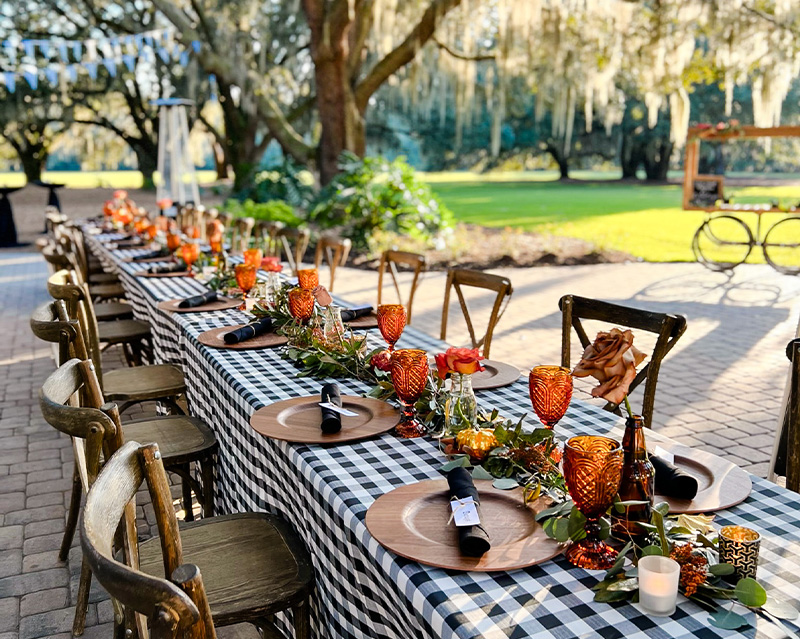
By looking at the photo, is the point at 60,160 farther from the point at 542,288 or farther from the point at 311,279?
the point at 311,279

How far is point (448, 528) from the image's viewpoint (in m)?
1.56

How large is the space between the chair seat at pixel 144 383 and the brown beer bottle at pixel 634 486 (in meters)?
2.71

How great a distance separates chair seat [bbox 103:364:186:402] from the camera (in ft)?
12.2

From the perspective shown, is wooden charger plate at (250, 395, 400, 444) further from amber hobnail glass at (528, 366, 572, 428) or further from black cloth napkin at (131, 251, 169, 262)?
black cloth napkin at (131, 251, 169, 262)

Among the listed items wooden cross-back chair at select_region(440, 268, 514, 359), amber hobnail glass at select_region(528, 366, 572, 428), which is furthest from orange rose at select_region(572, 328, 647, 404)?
wooden cross-back chair at select_region(440, 268, 514, 359)

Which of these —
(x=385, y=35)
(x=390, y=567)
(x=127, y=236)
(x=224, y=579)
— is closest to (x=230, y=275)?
(x=224, y=579)

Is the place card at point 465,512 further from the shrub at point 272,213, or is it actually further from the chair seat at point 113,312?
the shrub at point 272,213

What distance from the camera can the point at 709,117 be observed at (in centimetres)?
3056

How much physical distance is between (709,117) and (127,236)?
28.1 meters

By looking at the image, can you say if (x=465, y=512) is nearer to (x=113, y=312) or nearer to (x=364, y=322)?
(x=364, y=322)

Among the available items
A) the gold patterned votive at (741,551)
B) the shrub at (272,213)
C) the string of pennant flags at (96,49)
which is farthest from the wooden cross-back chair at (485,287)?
the string of pennant flags at (96,49)

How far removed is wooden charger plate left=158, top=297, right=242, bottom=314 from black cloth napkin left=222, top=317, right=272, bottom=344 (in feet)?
1.98

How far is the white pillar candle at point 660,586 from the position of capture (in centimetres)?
128

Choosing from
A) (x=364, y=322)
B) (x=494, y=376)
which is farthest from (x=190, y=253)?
(x=494, y=376)
